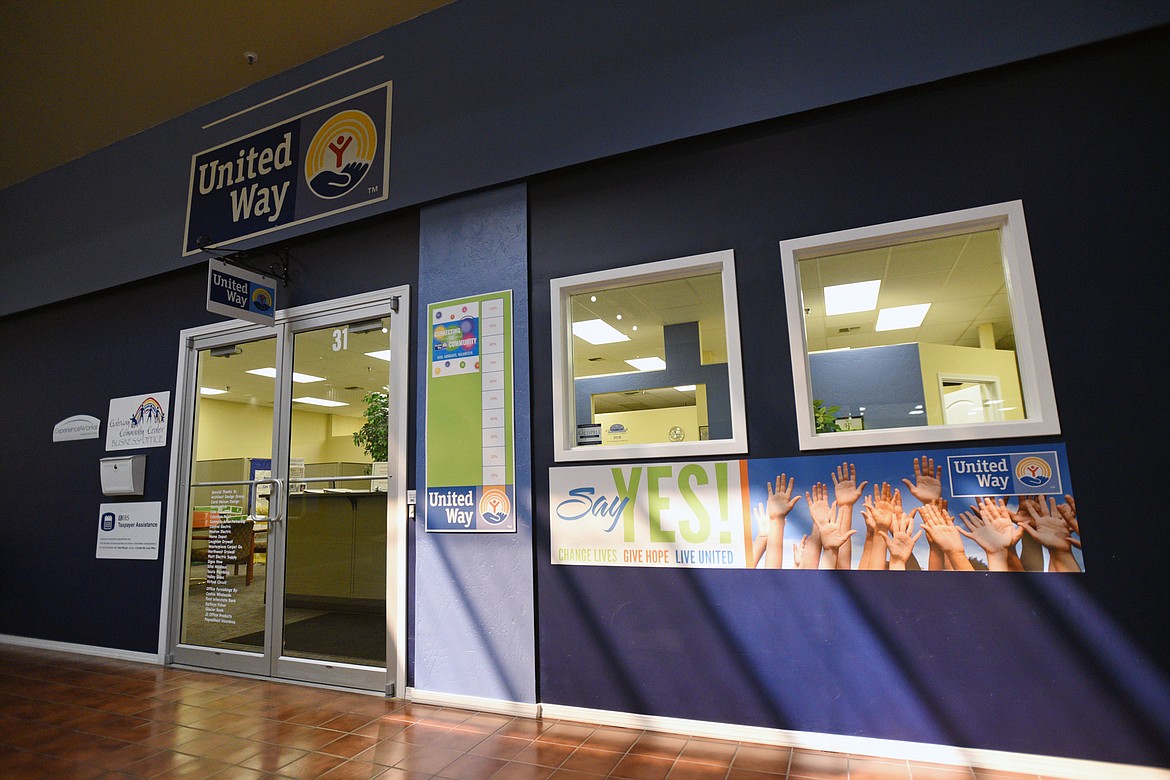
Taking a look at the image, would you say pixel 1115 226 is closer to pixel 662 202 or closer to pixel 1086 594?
pixel 1086 594

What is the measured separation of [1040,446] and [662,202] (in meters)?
2.08

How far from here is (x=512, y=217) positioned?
3637 millimetres

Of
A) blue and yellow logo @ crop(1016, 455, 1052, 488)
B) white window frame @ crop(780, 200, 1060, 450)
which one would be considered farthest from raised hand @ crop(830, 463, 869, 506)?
blue and yellow logo @ crop(1016, 455, 1052, 488)

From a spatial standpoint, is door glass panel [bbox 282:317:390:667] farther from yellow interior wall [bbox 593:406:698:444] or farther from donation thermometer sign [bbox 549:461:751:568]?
yellow interior wall [bbox 593:406:698:444]

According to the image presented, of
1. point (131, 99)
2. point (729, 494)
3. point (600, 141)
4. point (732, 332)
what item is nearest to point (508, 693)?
point (729, 494)

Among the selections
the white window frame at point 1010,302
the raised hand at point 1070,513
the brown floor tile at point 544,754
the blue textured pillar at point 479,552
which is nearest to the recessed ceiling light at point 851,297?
the white window frame at point 1010,302

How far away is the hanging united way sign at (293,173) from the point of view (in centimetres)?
408

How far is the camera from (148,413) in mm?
4879

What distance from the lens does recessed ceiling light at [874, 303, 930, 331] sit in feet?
10.2

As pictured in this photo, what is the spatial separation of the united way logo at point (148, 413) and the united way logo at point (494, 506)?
303 cm

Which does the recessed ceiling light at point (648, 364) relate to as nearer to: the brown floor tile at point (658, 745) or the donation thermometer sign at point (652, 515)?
the donation thermometer sign at point (652, 515)

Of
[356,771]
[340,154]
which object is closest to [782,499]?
[356,771]

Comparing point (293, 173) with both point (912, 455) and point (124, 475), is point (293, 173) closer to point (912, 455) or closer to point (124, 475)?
point (124, 475)

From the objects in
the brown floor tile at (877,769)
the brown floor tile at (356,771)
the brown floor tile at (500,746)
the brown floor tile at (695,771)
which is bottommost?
the brown floor tile at (500,746)
